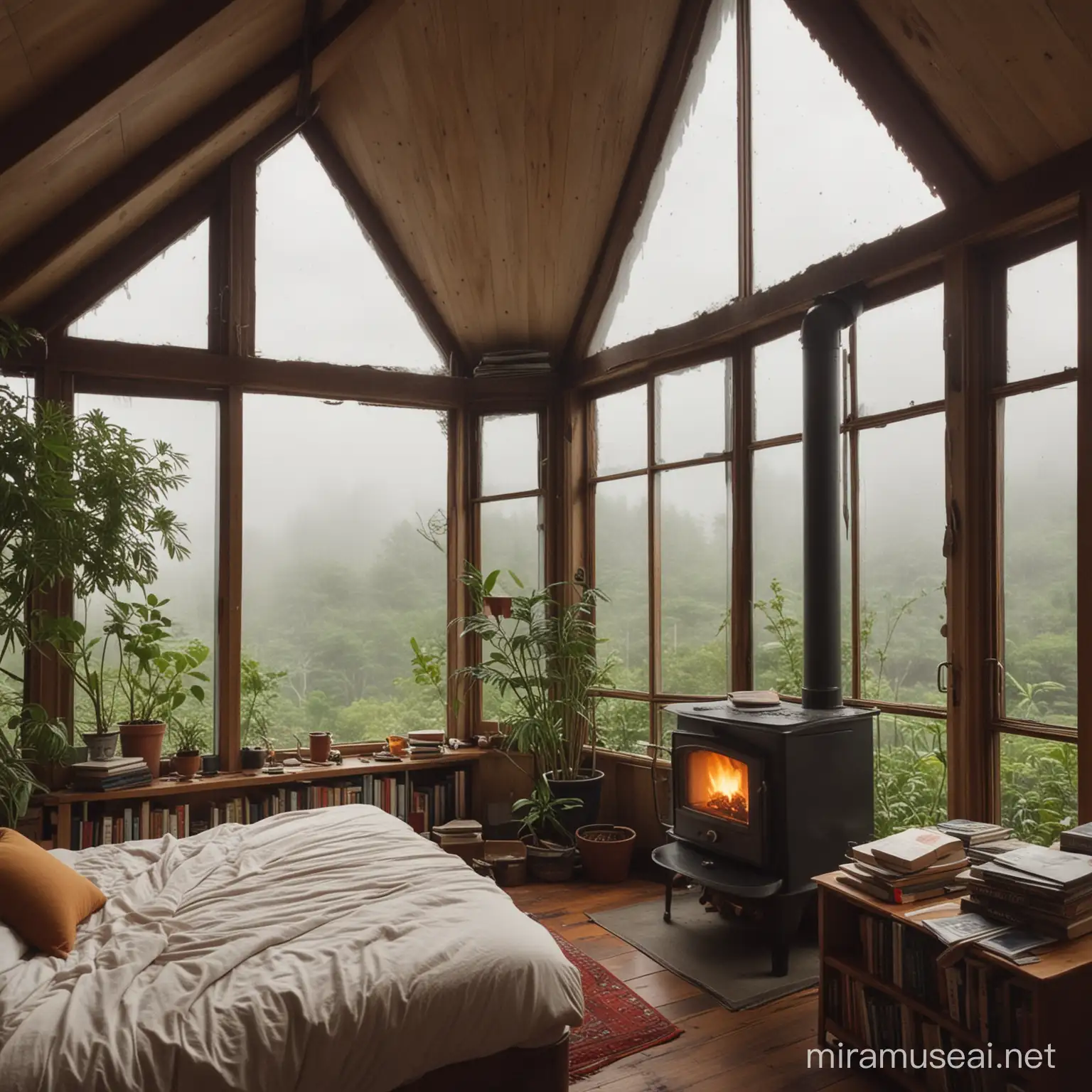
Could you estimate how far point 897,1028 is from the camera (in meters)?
2.58

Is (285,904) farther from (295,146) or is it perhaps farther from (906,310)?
(295,146)

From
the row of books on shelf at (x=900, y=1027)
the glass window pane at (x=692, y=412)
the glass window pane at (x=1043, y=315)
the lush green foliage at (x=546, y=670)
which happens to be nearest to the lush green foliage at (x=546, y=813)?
the lush green foliage at (x=546, y=670)

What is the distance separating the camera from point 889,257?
11.8 feet

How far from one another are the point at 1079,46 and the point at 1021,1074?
2.97 metres

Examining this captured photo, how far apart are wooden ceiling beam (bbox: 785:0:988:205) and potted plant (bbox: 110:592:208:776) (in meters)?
3.98

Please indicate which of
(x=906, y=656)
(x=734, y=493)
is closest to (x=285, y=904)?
(x=906, y=656)

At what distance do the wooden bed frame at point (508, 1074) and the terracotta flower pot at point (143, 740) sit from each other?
2.80 meters

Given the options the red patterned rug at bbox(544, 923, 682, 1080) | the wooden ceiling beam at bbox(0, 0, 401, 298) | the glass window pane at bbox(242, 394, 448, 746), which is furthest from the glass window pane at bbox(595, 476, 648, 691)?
the wooden ceiling beam at bbox(0, 0, 401, 298)

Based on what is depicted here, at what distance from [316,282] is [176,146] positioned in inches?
46.4

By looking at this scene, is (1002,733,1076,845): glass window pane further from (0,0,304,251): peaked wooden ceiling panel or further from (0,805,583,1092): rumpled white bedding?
(0,0,304,251): peaked wooden ceiling panel

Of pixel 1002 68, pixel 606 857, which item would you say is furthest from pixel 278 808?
pixel 1002 68

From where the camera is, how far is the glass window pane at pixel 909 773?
3520 millimetres

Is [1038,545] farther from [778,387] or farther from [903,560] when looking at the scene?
[778,387]

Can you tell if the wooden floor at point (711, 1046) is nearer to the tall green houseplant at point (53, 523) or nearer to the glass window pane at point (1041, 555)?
the glass window pane at point (1041, 555)
